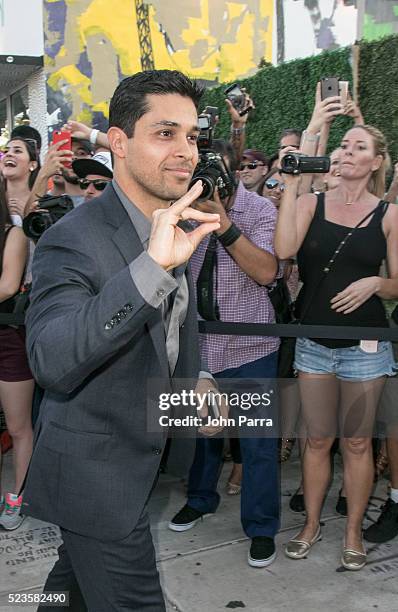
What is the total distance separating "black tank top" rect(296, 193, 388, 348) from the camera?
3291mm

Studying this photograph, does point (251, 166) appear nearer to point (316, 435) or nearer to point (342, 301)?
point (342, 301)

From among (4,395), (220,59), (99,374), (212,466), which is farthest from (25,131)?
(220,59)

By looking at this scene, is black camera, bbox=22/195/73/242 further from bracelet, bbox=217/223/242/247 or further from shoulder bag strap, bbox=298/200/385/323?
shoulder bag strap, bbox=298/200/385/323

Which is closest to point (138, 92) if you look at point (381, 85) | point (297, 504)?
point (297, 504)

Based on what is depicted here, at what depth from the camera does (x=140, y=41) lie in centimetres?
1864

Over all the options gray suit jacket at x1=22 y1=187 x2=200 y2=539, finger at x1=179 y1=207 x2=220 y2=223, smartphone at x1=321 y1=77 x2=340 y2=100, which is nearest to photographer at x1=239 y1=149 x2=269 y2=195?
smartphone at x1=321 y1=77 x2=340 y2=100

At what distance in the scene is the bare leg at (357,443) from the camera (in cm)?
328

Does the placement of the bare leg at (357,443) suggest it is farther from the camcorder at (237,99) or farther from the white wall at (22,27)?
the white wall at (22,27)

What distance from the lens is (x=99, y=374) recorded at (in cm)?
179

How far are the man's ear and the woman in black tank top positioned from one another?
148 cm

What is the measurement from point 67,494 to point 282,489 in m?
2.72

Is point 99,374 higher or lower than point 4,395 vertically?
higher

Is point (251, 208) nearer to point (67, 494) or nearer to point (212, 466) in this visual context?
point (212, 466)

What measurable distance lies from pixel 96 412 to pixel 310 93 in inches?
369
